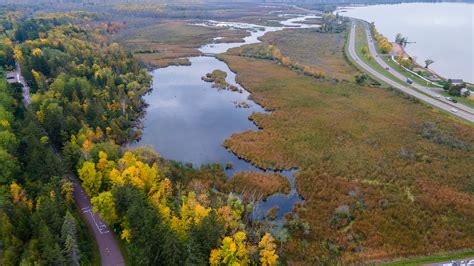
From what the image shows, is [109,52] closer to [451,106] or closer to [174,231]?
[174,231]

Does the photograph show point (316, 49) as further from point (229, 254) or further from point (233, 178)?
point (229, 254)

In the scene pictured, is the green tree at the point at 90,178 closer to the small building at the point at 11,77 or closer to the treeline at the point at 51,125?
the treeline at the point at 51,125

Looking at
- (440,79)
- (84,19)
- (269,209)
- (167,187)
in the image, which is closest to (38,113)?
(167,187)

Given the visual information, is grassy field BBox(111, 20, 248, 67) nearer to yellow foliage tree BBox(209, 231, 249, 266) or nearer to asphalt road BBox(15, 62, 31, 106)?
asphalt road BBox(15, 62, 31, 106)

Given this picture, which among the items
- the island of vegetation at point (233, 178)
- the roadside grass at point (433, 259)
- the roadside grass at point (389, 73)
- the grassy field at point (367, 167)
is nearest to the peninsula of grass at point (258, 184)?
the island of vegetation at point (233, 178)

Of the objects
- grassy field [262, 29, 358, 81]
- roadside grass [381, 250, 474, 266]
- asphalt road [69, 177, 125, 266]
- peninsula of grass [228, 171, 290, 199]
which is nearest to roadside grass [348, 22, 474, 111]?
grassy field [262, 29, 358, 81]
